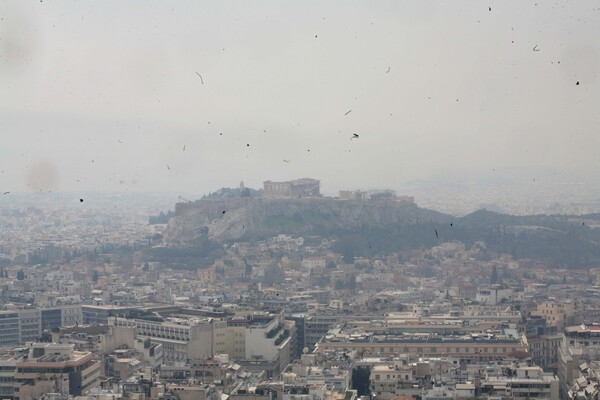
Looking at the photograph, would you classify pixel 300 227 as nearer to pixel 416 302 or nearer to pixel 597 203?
pixel 597 203

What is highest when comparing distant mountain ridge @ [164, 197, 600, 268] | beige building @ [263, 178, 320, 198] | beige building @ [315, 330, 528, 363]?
beige building @ [263, 178, 320, 198]

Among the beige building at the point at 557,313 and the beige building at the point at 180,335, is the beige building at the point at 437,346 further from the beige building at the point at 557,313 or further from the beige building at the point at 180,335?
the beige building at the point at 557,313

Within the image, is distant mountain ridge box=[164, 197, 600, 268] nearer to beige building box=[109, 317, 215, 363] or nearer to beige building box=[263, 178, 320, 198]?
beige building box=[263, 178, 320, 198]

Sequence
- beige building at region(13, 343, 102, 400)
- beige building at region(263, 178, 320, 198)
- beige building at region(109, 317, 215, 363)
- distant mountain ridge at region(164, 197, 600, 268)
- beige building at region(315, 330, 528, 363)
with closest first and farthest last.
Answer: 1. beige building at region(13, 343, 102, 400)
2. beige building at region(315, 330, 528, 363)
3. beige building at region(109, 317, 215, 363)
4. distant mountain ridge at region(164, 197, 600, 268)
5. beige building at region(263, 178, 320, 198)

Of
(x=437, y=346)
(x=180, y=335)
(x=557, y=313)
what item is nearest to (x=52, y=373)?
(x=180, y=335)

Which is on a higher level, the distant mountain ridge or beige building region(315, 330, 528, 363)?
the distant mountain ridge

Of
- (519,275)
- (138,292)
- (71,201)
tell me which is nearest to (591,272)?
(519,275)

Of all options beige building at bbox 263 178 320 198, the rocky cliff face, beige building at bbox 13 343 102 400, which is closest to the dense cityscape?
beige building at bbox 13 343 102 400

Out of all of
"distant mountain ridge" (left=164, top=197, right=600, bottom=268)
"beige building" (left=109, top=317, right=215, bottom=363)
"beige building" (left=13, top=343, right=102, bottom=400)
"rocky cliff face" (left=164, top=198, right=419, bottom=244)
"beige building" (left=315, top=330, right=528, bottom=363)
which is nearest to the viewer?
"beige building" (left=13, top=343, right=102, bottom=400)
